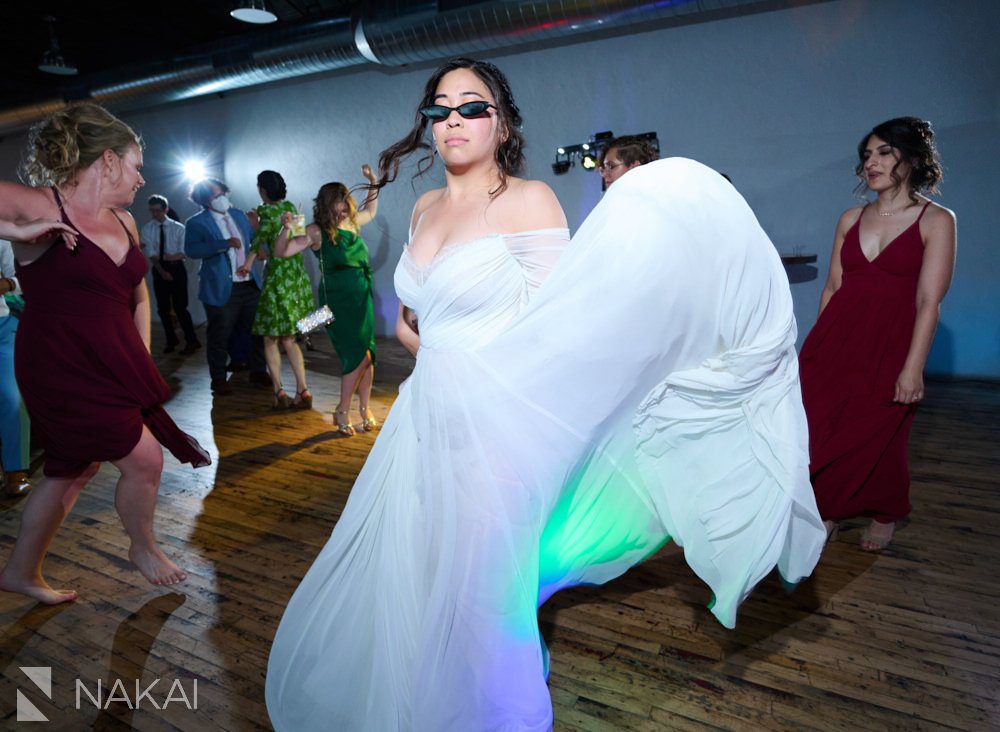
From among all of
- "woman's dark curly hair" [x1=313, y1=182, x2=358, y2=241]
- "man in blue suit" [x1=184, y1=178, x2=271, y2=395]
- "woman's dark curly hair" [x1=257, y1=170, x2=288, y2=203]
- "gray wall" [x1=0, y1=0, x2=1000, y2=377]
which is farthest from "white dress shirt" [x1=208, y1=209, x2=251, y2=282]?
"gray wall" [x1=0, y1=0, x2=1000, y2=377]

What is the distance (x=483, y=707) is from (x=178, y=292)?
6715 millimetres

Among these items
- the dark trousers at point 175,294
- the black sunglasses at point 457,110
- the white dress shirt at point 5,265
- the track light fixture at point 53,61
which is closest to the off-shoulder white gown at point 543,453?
the black sunglasses at point 457,110

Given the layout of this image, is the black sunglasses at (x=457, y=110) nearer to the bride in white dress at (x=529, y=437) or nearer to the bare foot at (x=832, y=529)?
the bride in white dress at (x=529, y=437)

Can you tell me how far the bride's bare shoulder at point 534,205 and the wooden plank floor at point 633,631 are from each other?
1.27m

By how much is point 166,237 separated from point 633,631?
6.52 m

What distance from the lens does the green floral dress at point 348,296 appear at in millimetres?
3918

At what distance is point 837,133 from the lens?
526cm

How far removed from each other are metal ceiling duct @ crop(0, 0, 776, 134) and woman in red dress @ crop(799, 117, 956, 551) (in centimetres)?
332

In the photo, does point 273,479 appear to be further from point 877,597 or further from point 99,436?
point 877,597

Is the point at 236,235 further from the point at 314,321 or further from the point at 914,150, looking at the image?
the point at 914,150

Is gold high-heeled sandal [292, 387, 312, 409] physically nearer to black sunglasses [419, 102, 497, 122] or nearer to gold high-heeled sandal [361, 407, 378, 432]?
gold high-heeled sandal [361, 407, 378, 432]

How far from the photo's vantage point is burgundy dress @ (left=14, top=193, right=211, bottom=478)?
1842mm

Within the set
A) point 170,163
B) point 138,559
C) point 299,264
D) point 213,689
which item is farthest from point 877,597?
point 170,163

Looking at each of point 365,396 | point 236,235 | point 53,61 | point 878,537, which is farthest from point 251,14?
point 878,537
